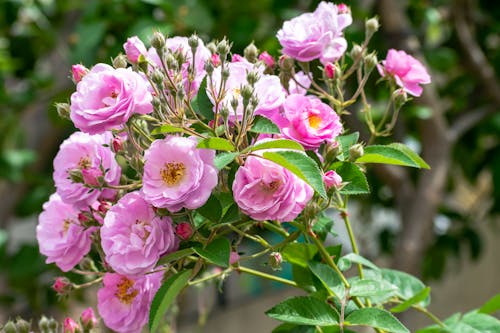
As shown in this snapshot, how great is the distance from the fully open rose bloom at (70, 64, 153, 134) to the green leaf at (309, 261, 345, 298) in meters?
0.18

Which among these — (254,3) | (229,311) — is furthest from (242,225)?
(229,311)

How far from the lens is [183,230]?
53cm

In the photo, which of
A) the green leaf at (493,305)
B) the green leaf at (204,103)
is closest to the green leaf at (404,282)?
the green leaf at (493,305)

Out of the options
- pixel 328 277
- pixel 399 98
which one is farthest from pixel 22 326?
pixel 399 98

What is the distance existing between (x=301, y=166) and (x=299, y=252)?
147mm

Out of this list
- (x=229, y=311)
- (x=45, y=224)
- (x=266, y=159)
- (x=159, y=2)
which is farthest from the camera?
(x=229, y=311)

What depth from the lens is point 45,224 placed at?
0.63 m

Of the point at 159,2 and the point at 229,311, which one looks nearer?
the point at 159,2

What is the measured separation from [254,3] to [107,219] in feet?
4.17

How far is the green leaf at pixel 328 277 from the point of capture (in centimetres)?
59

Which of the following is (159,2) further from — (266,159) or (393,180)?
(266,159)

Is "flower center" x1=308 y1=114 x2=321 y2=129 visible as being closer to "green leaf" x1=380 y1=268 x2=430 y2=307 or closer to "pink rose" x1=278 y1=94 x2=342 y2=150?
"pink rose" x1=278 y1=94 x2=342 y2=150

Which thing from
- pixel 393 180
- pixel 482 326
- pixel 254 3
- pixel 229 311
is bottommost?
pixel 229 311

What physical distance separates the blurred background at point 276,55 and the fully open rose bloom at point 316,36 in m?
0.75
